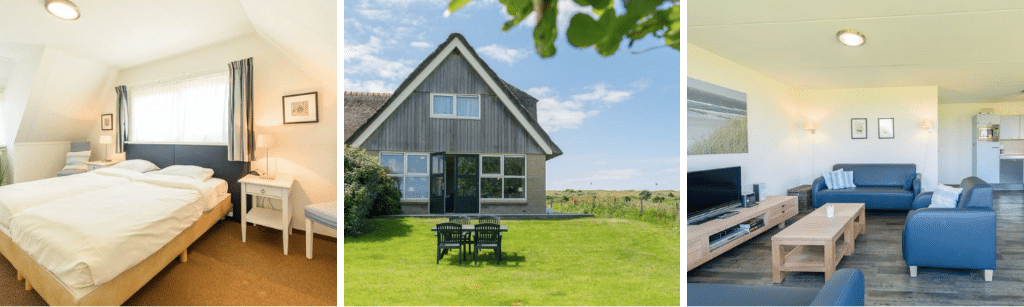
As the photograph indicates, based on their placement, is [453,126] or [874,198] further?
[874,198]

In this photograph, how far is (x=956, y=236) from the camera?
131 inches

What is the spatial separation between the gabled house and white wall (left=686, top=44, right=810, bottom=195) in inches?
65.6

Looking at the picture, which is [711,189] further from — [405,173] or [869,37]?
[405,173]

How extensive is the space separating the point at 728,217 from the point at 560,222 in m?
1.77

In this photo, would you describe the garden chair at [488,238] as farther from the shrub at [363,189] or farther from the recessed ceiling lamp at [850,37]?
the recessed ceiling lamp at [850,37]

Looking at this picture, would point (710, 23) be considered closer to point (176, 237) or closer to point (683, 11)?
point (683, 11)

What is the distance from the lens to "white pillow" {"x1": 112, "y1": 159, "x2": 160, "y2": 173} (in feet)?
5.43

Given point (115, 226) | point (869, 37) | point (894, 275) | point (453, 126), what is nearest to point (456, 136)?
point (453, 126)

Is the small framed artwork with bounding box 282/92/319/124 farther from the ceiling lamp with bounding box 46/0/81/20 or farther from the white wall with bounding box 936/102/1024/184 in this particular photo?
the white wall with bounding box 936/102/1024/184

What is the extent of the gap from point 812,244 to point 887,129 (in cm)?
549

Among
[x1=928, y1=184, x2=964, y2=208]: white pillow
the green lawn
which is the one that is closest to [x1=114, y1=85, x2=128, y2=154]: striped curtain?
the green lawn

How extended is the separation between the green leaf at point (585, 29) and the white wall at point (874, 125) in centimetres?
757

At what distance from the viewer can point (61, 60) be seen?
1672 millimetres

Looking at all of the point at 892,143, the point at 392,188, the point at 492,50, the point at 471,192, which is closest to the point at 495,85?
the point at 492,50
